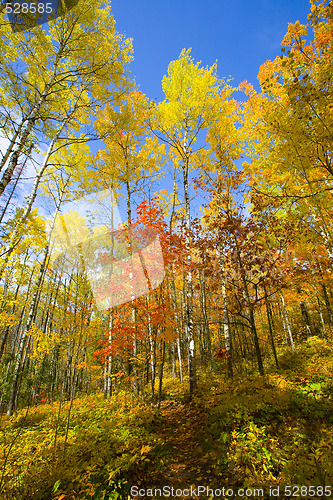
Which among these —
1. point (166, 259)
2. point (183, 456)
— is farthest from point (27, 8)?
point (183, 456)

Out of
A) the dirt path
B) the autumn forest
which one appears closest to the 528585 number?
the autumn forest

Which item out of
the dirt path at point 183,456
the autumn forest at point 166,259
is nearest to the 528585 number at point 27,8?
the autumn forest at point 166,259

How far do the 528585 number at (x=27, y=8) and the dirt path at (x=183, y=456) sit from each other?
915cm

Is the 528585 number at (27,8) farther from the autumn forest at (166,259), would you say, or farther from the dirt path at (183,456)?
the dirt path at (183,456)

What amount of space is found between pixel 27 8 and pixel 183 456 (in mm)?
9751

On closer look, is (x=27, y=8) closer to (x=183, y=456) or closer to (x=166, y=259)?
(x=166, y=259)

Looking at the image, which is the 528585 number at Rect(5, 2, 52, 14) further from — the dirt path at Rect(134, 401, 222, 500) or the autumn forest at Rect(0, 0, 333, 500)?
the dirt path at Rect(134, 401, 222, 500)

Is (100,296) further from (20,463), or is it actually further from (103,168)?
(103,168)

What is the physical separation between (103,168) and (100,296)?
5173 millimetres

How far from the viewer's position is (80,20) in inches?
215

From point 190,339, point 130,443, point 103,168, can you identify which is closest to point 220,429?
point 130,443

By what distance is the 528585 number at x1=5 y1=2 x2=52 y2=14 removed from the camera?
13.6 feet

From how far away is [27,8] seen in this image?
432 cm

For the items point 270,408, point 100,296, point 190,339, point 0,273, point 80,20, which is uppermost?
point 80,20
